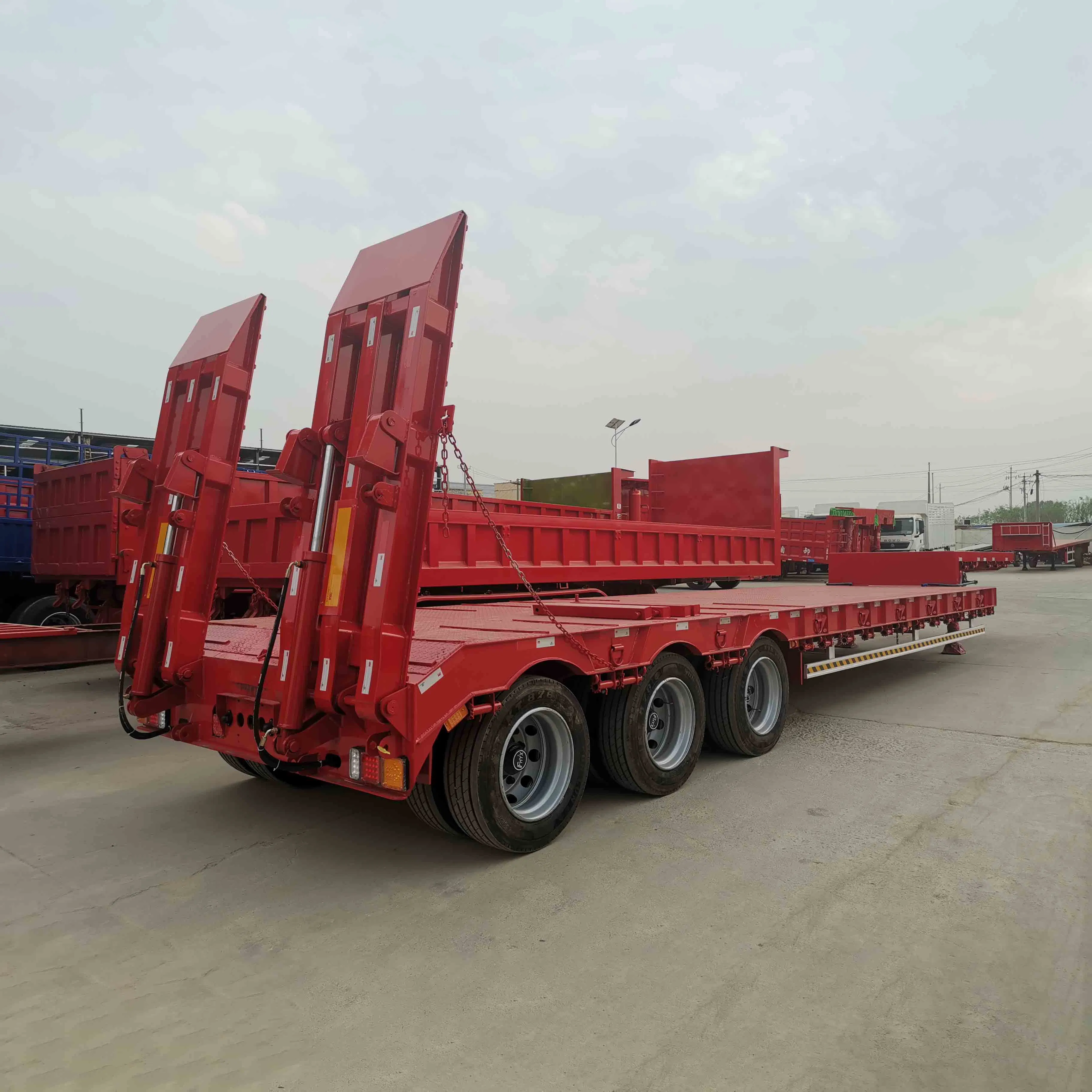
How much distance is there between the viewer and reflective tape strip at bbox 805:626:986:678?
7.01 meters

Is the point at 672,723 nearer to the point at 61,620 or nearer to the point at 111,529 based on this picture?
the point at 111,529

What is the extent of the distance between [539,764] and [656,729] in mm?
1246

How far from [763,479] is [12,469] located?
1357cm

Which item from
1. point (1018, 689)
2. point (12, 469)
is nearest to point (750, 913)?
point (1018, 689)

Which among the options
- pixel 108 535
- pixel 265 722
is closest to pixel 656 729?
pixel 265 722

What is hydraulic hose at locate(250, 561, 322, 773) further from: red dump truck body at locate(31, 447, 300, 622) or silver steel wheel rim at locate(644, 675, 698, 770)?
red dump truck body at locate(31, 447, 300, 622)

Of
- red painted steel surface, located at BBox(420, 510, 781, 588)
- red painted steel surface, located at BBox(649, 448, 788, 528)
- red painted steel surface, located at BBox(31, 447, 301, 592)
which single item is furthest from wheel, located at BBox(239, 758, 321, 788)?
red painted steel surface, located at BBox(649, 448, 788, 528)

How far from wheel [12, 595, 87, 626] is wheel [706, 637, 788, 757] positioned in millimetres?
8551

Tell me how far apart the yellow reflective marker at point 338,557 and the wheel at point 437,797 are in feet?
2.77

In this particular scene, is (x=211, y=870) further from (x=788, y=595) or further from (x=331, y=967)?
(x=788, y=595)

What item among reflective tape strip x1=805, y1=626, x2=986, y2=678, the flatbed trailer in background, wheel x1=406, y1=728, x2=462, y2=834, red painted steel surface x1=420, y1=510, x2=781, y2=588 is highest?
the flatbed trailer in background

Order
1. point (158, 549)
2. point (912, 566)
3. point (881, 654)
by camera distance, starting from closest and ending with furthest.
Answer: point (158, 549) < point (881, 654) < point (912, 566)

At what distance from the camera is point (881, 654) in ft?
26.1

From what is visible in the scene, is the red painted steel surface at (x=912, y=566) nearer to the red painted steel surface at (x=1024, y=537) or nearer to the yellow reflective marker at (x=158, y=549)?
the yellow reflective marker at (x=158, y=549)
